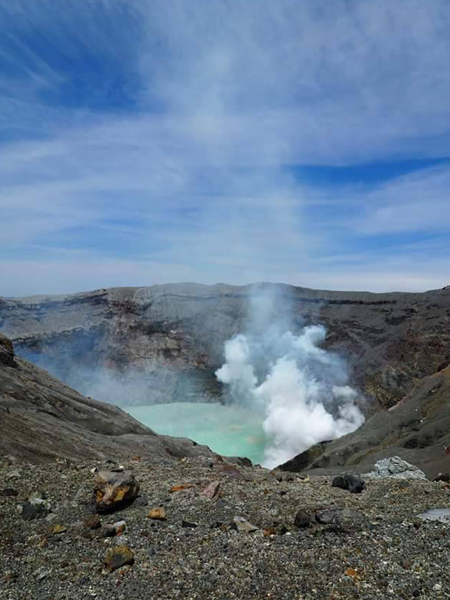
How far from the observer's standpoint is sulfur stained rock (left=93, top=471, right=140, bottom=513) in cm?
677

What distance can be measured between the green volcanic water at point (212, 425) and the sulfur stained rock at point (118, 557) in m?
33.3

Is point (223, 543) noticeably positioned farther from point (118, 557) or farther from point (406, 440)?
point (406, 440)

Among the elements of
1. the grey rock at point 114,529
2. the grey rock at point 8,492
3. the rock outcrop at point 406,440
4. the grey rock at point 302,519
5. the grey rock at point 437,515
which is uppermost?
the grey rock at point 437,515

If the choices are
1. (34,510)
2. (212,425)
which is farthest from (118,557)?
(212,425)

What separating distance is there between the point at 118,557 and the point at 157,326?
54177mm

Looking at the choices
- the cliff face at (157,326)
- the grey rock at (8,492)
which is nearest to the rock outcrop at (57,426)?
the grey rock at (8,492)

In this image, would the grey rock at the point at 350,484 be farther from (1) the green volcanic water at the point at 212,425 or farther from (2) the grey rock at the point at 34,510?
(1) the green volcanic water at the point at 212,425

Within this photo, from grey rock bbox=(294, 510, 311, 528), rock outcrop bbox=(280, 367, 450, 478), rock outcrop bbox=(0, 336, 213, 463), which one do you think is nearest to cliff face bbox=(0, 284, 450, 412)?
rock outcrop bbox=(280, 367, 450, 478)

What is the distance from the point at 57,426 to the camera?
590 inches

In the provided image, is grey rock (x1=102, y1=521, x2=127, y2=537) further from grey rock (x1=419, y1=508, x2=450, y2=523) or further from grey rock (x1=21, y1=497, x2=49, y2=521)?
grey rock (x1=419, y1=508, x2=450, y2=523)

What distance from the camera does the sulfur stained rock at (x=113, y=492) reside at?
6.77 metres

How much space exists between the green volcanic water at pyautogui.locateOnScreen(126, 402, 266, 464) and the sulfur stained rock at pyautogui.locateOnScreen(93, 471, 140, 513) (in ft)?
104

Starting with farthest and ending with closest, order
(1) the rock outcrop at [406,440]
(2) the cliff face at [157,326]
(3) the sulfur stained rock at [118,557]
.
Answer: (2) the cliff face at [157,326] < (1) the rock outcrop at [406,440] < (3) the sulfur stained rock at [118,557]

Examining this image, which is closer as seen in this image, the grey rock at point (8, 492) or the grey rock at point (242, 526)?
the grey rock at point (242, 526)
